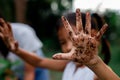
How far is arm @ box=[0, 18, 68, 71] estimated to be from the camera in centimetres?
319

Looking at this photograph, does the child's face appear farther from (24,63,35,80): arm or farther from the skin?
(24,63,35,80): arm

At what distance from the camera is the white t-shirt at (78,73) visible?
2622 millimetres

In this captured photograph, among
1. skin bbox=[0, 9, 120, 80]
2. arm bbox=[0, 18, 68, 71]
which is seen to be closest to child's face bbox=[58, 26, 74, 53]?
arm bbox=[0, 18, 68, 71]

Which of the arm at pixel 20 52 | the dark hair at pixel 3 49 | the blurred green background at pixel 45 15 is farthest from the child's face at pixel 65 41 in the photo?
the blurred green background at pixel 45 15

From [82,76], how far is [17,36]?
151cm

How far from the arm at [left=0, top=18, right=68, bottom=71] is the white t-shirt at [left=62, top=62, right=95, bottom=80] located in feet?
0.88

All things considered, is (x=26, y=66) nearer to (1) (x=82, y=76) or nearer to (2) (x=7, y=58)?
(2) (x=7, y=58)

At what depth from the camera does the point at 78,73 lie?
2789 mm

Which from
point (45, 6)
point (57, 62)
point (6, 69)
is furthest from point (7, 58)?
point (45, 6)

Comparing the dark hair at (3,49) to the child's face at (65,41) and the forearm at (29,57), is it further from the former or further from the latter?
the child's face at (65,41)

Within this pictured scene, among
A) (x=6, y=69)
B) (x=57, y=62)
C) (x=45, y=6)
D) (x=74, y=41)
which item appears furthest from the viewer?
(x=45, y=6)

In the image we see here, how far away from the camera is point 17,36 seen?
4098 mm

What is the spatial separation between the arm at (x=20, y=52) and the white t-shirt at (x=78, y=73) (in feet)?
0.88

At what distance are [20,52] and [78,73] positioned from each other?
681 mm
